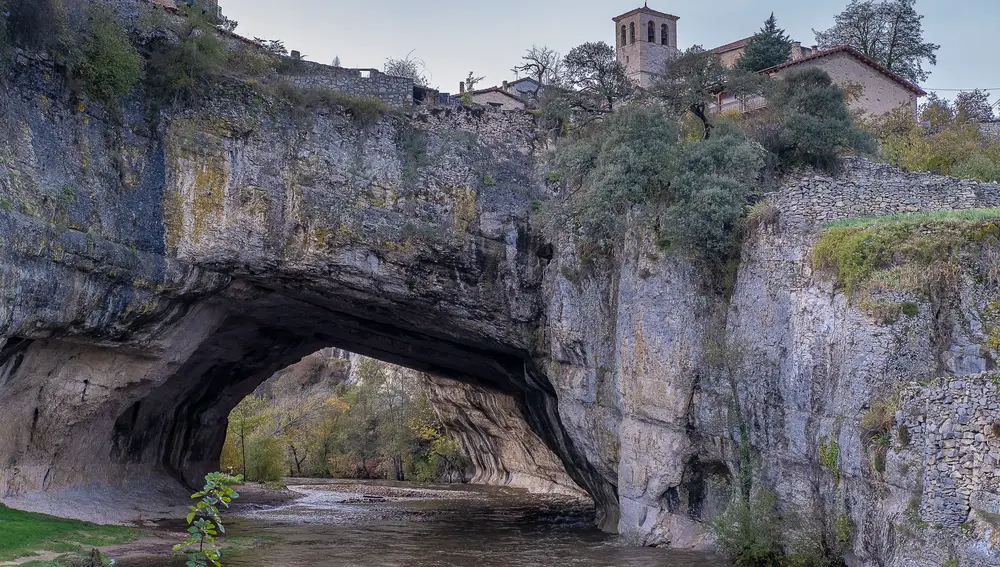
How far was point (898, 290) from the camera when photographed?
18.9m

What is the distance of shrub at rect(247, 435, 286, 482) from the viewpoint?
51000 mm

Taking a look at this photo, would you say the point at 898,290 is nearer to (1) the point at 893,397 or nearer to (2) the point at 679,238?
(1) the point at 893,397

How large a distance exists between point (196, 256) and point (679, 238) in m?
13.0

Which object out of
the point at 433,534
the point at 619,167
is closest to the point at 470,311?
the point at 433,534

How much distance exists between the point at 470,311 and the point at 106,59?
490 inches

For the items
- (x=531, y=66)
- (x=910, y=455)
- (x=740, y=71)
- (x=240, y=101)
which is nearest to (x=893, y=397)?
(x=910, y=455)

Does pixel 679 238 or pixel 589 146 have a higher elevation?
pixel 589 146

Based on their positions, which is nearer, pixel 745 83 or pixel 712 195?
pixel 712 195

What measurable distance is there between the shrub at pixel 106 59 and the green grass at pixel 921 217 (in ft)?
58.4

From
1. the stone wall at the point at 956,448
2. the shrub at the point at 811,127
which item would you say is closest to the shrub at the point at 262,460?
the shrub at the point at 811,127

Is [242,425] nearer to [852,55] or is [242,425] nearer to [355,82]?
[355,82]

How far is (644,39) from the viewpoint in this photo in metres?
56.1

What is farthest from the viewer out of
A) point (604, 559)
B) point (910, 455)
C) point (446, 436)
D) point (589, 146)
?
point (446, 436)

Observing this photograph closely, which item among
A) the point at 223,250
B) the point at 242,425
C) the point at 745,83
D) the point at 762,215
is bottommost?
the point at 242,425
